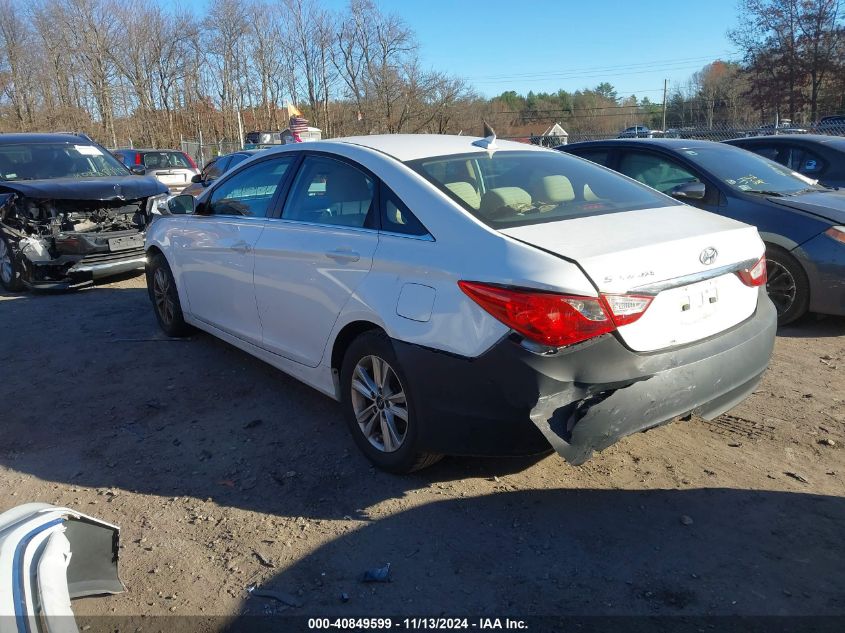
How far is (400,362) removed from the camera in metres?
3.05

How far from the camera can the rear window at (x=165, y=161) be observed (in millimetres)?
18641

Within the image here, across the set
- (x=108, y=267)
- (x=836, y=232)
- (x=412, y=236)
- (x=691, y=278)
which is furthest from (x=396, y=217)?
(x=108, y=267)

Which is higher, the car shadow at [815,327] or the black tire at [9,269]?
the black tire at [9,269]

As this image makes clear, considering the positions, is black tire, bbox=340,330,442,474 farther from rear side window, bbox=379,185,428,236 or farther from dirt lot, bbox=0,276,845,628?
rear side window, bbox=379,185,428,236

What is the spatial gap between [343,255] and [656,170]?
13.9 feet

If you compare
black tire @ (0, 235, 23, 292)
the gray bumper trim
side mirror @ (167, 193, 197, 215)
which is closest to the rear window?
black tire @ (0, 235, 23, 292)

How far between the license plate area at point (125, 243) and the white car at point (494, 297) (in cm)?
449

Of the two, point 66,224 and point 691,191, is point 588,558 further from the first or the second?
point 66,224

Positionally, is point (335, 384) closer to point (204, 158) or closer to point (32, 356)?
point (32, 356)

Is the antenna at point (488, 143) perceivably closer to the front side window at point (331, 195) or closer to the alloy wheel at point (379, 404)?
the front side window at point (331, 195)

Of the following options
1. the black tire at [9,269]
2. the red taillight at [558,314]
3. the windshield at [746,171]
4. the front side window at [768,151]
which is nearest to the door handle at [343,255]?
the red taillight at [558,314]

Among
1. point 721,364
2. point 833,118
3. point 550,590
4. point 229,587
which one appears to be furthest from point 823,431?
point 833,118

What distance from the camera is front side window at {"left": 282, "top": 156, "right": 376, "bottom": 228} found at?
140 inches

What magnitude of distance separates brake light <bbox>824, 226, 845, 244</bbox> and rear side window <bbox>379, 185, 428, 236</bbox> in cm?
404
